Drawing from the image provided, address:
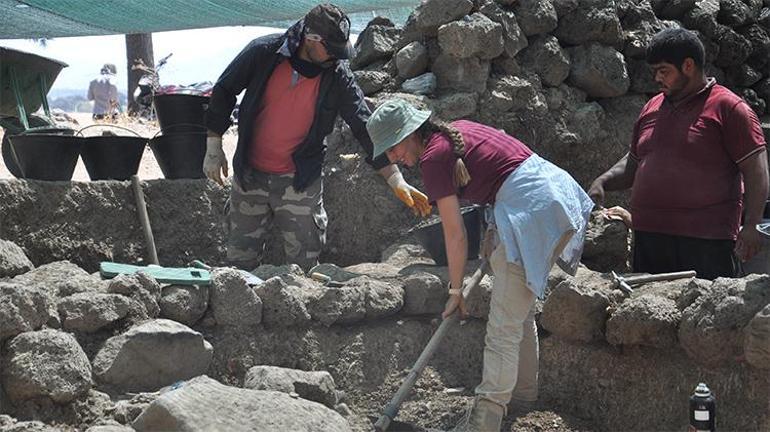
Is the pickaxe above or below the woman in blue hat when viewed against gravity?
below

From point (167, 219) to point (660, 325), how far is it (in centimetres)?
297

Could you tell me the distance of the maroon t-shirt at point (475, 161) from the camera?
449 centimetres

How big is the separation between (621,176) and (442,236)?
100 centimetres

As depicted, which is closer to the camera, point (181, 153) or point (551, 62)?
point (181, 153)

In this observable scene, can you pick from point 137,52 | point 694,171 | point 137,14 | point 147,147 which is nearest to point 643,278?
point 694,171

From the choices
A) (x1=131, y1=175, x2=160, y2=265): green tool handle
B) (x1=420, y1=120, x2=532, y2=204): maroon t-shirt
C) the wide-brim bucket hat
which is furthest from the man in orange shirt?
the wide-brim bucket hat

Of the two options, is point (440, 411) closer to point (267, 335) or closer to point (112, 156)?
point (267, 335)

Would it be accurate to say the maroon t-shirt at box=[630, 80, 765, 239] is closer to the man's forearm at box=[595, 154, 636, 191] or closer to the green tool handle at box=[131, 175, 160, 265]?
the man's forearm at box=[595, 154, 636, 191]

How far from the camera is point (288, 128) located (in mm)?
5910

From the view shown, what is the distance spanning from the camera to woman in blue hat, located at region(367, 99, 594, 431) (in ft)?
15.0

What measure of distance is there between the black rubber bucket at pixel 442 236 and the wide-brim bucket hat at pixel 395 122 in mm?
1322

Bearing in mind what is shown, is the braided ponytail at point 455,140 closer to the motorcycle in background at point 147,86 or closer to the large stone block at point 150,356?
the large stone block at point 150,356

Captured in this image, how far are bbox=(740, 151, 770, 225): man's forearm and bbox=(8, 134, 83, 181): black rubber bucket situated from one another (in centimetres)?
352

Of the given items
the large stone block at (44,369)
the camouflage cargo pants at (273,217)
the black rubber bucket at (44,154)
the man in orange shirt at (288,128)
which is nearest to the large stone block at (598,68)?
the man in orange shirt at (288,128)
